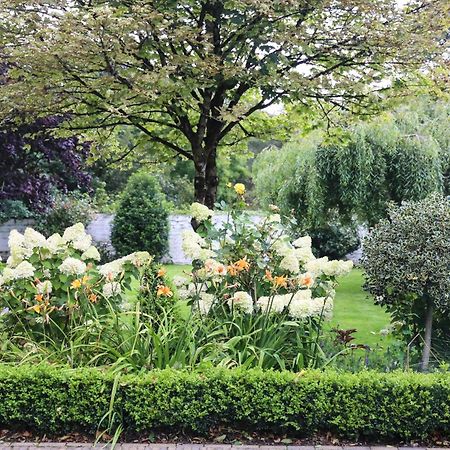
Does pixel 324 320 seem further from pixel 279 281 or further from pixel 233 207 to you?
pixel 233 207

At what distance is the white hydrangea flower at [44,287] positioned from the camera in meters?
3.96

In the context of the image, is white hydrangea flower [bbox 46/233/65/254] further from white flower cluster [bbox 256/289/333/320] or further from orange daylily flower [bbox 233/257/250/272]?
white flower cluster [bbox 256/289/333/320]

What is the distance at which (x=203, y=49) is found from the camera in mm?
5312

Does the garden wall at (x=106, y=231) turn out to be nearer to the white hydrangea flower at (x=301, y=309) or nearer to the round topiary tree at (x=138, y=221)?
the round topiary tree at (x=138, y=221)

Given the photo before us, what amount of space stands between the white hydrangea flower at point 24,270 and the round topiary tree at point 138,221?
687 cm

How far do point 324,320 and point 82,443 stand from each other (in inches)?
75.6

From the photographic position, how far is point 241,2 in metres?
4.77

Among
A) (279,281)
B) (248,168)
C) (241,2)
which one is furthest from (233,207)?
(248,168)

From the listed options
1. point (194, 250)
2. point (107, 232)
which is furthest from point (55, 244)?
point (107, 232)

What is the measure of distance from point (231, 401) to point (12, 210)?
8861 mm

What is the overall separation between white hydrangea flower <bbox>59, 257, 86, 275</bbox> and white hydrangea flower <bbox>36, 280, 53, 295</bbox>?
15 cm

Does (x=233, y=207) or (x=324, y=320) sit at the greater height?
(x=233, y=207)

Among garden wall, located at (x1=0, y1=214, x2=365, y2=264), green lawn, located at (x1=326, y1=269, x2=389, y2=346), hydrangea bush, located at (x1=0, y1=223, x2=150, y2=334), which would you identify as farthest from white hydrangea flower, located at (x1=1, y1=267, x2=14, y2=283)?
garden wall, located at (x1=0, y1=214, x2=365, y2=264)

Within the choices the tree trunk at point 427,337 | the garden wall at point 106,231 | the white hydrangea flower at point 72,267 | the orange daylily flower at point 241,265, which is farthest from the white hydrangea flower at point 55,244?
the garden wall at point 106,231
